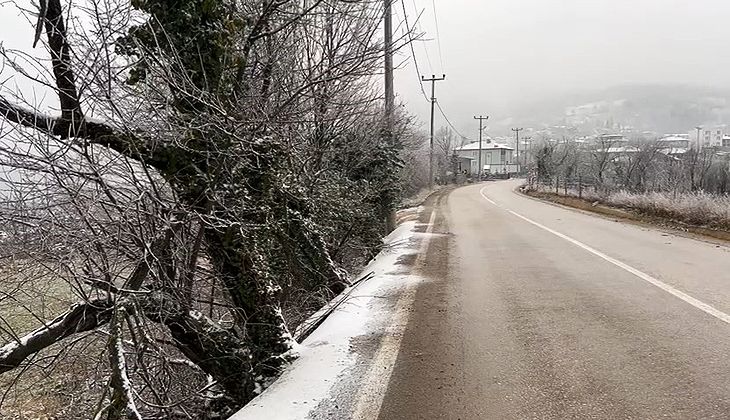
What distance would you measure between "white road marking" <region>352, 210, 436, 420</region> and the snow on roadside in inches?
8.8

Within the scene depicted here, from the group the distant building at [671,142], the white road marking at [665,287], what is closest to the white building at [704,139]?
the distant building at [671,142]

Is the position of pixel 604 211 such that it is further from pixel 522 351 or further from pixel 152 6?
pixel 152 6

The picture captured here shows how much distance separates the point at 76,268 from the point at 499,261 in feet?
24.2

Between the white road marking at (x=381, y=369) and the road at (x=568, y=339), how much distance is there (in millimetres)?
62

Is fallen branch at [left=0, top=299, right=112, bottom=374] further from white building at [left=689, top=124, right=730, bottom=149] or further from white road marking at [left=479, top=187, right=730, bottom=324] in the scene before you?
white building at [left=689, top=124, right=730, bottom=149]

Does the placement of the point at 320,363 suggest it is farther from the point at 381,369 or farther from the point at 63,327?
the point at 63,327

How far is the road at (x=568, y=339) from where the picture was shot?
11.4 ft

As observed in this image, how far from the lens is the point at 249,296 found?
448 centimetres

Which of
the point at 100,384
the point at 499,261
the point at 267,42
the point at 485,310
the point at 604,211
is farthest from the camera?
the point at 604,211

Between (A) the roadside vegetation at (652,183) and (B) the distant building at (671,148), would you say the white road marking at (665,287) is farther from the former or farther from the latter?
(B) the distant building at (671,148)

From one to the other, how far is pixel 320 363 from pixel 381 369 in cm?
56

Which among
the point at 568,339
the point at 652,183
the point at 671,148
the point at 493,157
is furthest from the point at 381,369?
the point at 493,157

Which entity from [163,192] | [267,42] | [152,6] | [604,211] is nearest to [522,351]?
[163,192]

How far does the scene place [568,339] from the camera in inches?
190
